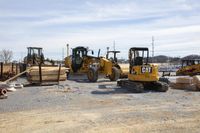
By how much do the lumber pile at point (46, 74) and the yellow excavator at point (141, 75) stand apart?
16.0 ft

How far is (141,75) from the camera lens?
20.1m

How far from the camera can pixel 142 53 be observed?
20969 mm

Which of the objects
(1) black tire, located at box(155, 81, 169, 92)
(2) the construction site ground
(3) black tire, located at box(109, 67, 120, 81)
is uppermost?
(3) black tire, located at box(109, 67, 120, 81)

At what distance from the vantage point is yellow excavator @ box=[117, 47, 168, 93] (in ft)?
65.0

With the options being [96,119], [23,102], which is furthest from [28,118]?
[23,102]

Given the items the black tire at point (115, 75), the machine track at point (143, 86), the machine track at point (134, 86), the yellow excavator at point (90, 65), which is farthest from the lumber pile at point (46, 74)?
the machine track at point (134, 86)

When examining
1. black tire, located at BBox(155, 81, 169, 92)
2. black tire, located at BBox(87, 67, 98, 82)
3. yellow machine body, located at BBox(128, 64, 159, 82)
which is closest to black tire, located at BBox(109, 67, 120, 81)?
black tire, located at BBox(87, 67, 98, 82)

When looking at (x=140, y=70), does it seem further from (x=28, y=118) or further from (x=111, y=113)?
(x=28, y=118)

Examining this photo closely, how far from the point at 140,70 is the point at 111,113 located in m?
8.18

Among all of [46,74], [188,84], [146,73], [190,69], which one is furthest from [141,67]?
[190,69]

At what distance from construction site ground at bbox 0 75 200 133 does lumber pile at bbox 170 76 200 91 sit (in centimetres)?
510

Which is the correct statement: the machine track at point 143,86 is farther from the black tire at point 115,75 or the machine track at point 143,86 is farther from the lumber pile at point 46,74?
the black tire at point 115,75

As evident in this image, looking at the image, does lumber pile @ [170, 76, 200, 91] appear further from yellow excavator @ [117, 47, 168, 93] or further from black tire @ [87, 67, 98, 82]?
black tire @ [87, 67, 98, 82]

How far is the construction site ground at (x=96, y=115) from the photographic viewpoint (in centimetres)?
979
